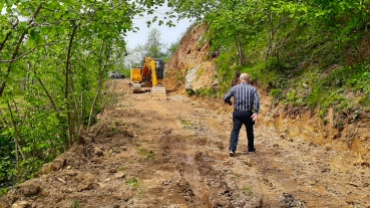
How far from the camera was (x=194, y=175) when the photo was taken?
6.34 m

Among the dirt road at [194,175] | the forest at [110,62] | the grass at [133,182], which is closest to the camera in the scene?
the dirt road at [194,175]

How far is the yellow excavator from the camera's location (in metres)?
25.1

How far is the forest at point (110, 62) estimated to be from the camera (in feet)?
20.4

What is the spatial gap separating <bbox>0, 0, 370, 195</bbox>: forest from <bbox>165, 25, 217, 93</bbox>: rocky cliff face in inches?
280

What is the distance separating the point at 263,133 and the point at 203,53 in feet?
49.0

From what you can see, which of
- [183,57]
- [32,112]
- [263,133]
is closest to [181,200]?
[32,112]

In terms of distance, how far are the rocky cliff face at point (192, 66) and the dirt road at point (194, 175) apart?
9637 millimetres

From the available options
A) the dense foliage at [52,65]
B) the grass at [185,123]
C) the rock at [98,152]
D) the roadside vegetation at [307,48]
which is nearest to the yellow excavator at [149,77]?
the grass at [185,123]

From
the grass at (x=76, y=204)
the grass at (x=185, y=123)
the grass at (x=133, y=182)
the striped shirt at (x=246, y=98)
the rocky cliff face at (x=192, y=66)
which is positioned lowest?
the grass at (x=76, y=204)

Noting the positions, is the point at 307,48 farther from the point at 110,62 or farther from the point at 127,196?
the point at 127,196

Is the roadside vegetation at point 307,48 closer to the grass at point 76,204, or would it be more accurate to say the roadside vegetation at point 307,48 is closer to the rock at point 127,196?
the rock at point 127,196

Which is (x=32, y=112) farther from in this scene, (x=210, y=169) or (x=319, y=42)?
(x=319, y=42)

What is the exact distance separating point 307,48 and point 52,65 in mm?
7871

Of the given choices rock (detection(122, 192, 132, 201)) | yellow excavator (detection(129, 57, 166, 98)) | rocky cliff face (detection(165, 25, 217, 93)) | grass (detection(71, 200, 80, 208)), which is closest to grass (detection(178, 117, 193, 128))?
rocky cliff face (detection(165, 25, 217, 93))
